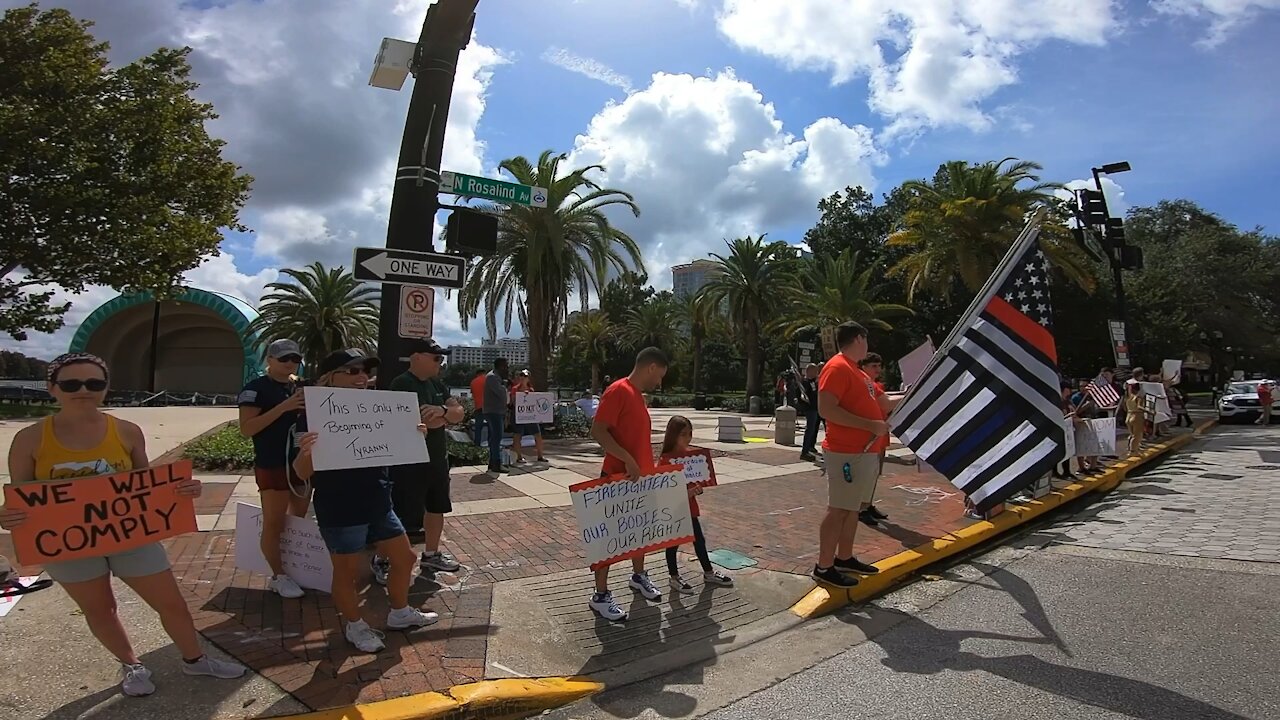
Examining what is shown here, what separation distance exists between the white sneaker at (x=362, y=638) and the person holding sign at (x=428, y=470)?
3.67ft

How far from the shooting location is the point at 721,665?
415 cm

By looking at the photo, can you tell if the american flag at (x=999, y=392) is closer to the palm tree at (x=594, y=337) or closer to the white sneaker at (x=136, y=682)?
the white sneaker at (x=136, y=682)

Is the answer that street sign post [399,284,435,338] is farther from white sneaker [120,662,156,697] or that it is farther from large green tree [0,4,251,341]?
large green tree [0,4,251,341]

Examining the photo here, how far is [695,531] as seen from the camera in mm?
5531

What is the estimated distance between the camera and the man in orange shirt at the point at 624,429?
468 centimetres

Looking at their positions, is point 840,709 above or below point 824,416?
below

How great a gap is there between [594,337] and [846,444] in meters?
54.2

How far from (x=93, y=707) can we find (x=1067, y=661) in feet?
16.3

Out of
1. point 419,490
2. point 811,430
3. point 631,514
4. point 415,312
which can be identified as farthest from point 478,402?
point 631,514

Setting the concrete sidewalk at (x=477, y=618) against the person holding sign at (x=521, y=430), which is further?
the person holding sign at (x=521, y=430)

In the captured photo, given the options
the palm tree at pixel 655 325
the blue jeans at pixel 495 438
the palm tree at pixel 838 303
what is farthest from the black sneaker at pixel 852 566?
the palm tree at pixel 655 325

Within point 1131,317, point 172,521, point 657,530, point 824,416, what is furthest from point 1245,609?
point 1131,317

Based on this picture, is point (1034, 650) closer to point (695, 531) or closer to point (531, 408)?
point (695, 531)

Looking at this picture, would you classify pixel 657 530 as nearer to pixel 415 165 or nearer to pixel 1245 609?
pixel 415 165
